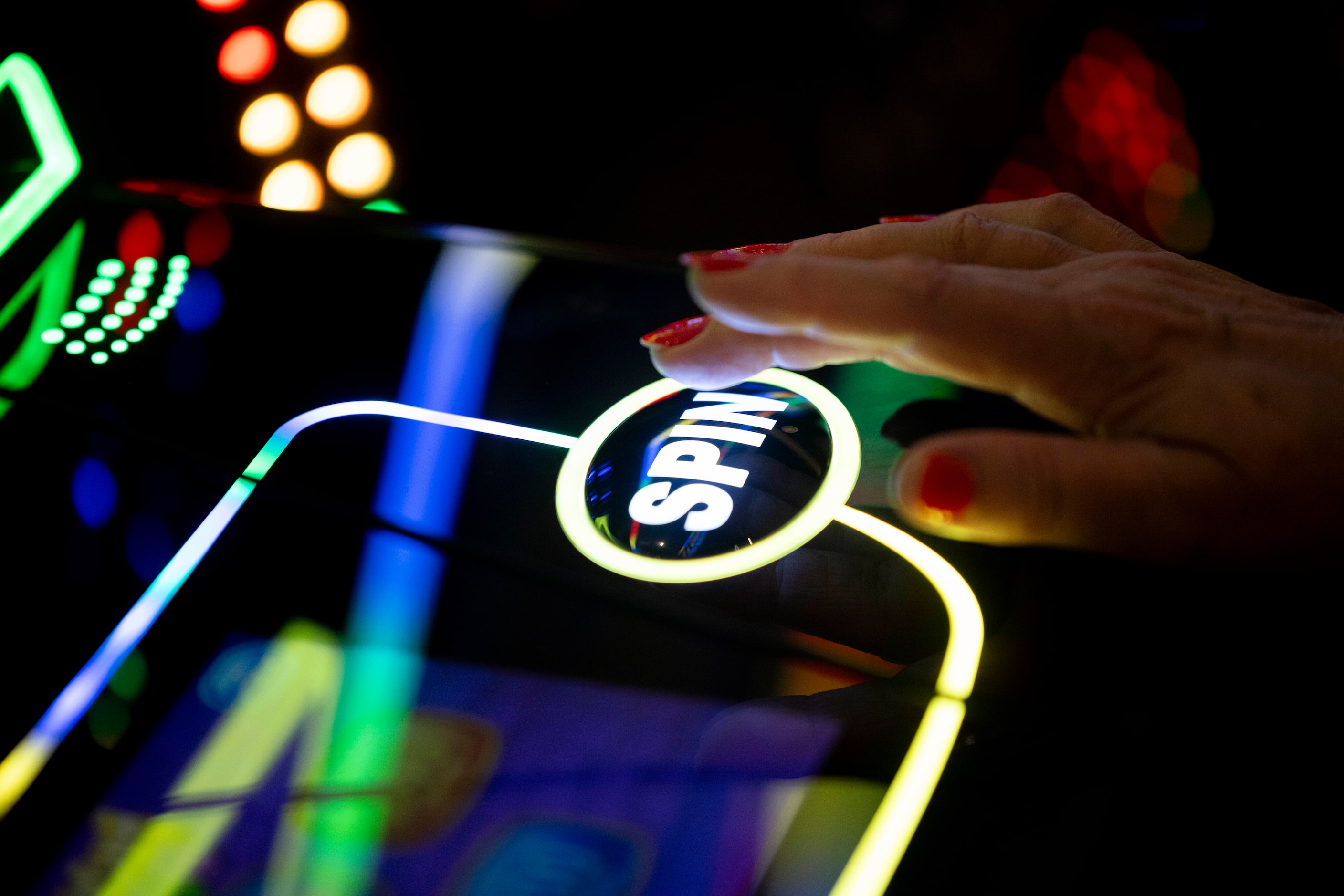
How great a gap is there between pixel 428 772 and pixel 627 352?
0.38m

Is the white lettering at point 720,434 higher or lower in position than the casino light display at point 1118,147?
lower

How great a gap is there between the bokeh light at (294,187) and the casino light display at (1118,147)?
1032mm

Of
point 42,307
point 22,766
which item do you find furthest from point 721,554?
point 42,307

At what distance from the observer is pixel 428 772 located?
1.54 ft

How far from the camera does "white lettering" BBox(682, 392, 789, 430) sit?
0.63 meters

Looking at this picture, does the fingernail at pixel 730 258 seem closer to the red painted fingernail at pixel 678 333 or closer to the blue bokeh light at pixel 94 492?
the red painted fingernail at pixel 678 333

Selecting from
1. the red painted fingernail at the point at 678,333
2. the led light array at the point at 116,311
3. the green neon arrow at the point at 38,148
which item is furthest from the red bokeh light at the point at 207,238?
the red painted fingernail at the point at 678,333

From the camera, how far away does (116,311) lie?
0.74m

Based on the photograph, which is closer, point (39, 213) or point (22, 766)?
point (22, 766)

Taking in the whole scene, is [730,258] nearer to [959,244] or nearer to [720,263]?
[720,263]

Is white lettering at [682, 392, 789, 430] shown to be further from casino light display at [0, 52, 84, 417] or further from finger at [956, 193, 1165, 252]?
casino light display at [0, 52, 84, 417]

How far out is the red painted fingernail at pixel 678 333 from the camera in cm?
66

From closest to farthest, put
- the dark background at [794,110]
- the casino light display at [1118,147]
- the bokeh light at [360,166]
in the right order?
the bokeh light at [360,166] → the dark background at [794,110] → the casino light display at [1118,147]

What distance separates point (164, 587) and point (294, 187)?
62 cm
